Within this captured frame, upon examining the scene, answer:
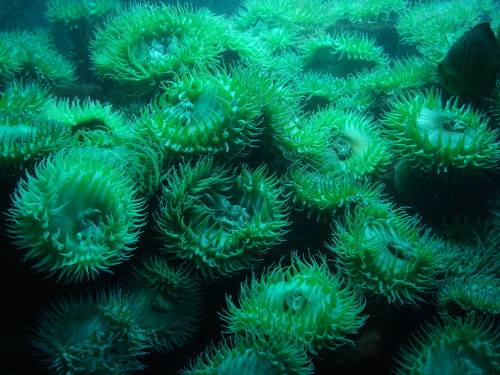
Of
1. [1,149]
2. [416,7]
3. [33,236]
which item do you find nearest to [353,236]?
[33,236]

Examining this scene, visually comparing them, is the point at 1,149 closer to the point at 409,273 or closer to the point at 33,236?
the point at 33,236

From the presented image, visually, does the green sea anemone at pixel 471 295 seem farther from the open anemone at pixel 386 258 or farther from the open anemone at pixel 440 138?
the open anemone at pixel 440 138

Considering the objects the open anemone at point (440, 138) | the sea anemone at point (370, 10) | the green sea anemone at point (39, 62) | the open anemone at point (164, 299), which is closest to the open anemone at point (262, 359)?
the open anemone at point (164, 299)

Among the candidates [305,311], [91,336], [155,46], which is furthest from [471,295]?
[155,46]

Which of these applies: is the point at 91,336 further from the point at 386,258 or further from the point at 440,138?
the point at 440,138

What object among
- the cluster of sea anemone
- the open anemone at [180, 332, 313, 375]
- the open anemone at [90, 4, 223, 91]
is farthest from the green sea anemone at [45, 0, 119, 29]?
the open anemone at [180, 332, 313, 375]

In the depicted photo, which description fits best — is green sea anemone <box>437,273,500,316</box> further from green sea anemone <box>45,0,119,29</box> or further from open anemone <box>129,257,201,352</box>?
green sea anemone <box>45,0,119,29</box>
